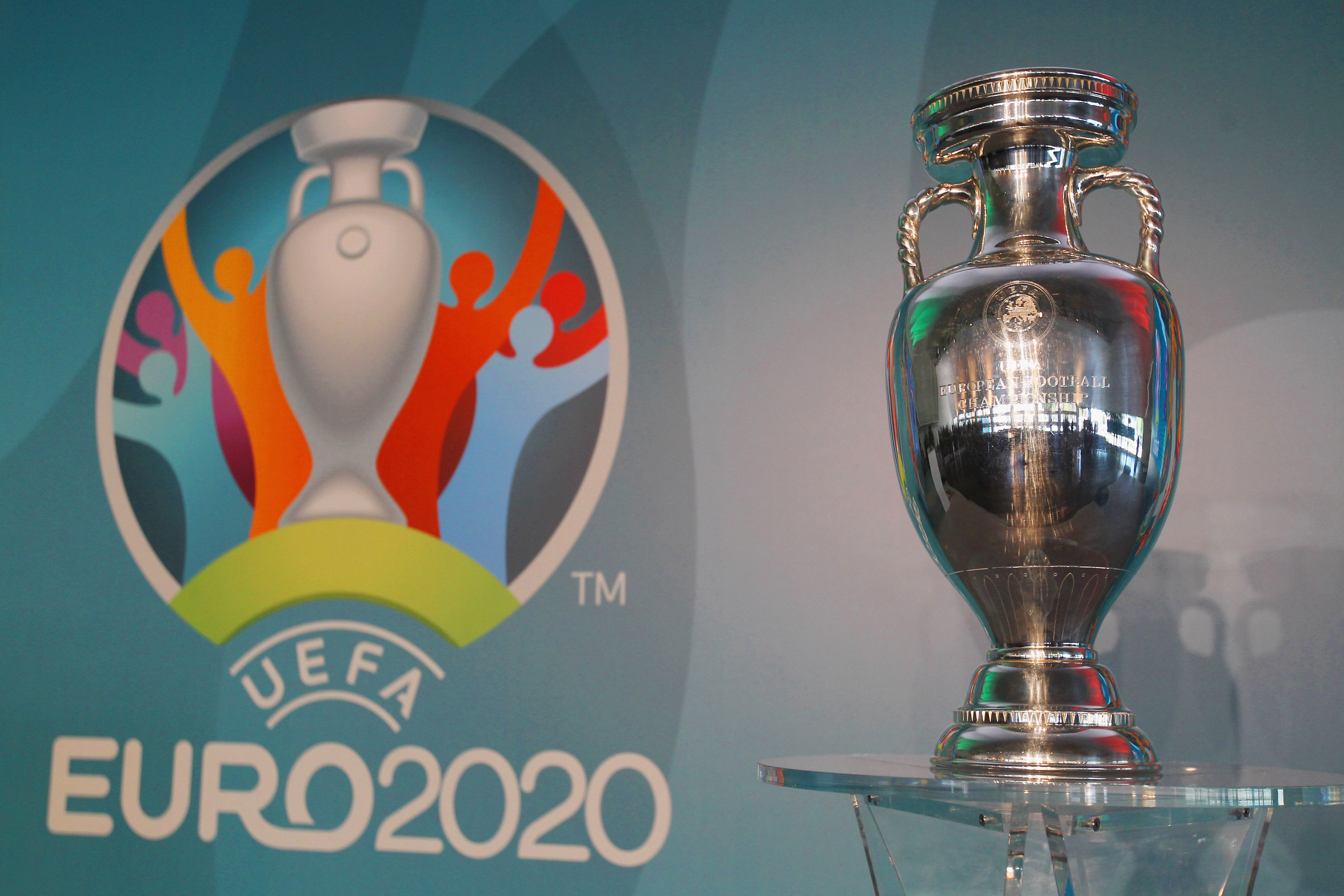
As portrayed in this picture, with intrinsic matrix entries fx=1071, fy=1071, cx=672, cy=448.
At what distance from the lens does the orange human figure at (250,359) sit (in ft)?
5.69

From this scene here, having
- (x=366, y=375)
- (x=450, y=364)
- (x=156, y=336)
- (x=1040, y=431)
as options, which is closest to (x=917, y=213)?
(x=1040, y=431)

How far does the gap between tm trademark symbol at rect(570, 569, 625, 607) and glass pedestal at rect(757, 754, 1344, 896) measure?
0.89m

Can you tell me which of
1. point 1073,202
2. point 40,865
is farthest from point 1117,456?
point 40,865

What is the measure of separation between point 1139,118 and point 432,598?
49.6 inches

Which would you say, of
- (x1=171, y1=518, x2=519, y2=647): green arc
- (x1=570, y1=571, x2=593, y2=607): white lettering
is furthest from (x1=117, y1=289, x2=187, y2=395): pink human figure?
(x1=570, y1=571, x2=593, y2=607): white lettering

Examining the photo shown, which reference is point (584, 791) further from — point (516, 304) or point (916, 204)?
point (916, 204)

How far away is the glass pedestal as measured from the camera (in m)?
0.60

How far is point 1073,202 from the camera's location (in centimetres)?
84

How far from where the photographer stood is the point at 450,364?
170 centimetres

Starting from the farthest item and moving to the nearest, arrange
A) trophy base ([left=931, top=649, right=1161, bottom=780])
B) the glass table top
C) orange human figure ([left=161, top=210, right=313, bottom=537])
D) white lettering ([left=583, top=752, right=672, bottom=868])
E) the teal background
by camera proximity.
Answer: orange human figure ([left=161, top=210, right=313, bottom=537]), white lettering ([left=583, top=752, right=672, bottom=868]), the teal background, trophy base ([left=931, top=649, right=1161, bottom=780]), the glass table top

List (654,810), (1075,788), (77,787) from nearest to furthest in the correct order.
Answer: (1075,788)
(654,810)
(77,787)

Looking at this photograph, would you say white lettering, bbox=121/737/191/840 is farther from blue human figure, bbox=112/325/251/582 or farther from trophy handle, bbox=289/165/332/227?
trophy handle, bbox=289/165/332/227

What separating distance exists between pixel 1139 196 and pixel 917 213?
17 cm

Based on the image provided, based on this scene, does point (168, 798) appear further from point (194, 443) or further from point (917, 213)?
point (917, 213)
